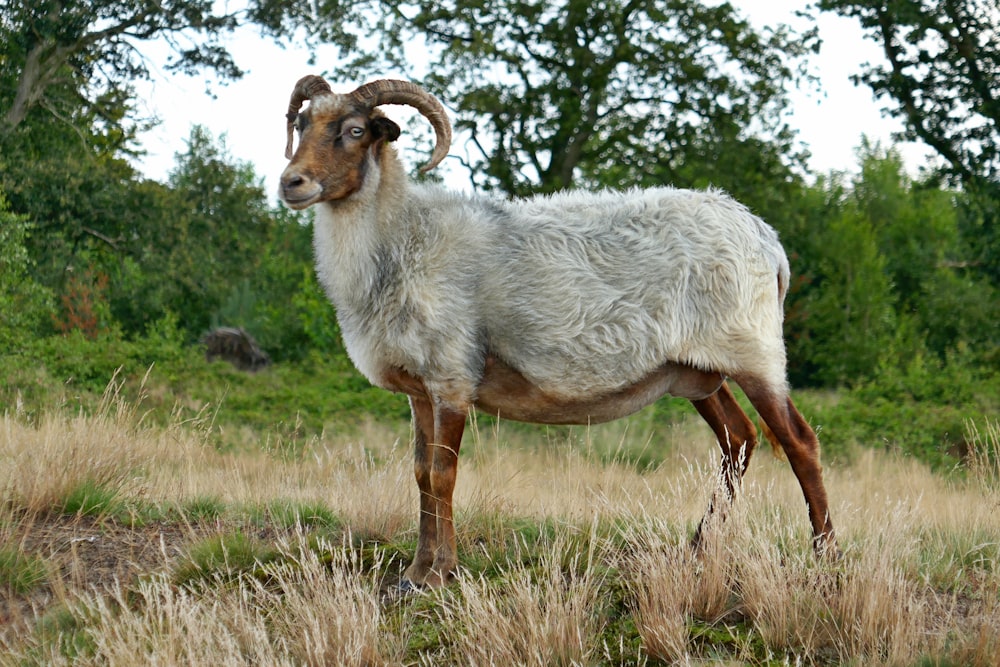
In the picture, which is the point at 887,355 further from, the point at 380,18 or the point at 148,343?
the point at 148,343

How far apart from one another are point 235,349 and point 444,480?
20788 millimetres

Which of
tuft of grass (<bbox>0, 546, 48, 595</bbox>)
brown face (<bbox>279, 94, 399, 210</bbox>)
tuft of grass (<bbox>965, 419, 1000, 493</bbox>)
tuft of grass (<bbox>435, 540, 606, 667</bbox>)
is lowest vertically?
tuft of grass (<bbox>0, 546, 48, 595</bbox>)

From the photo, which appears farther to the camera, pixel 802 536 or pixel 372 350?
pixel 802 536

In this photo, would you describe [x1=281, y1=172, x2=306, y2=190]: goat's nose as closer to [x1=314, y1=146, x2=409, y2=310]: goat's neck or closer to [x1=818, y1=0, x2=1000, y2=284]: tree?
[x1=314, y1=146, x2=409, y2=310]: goat's neck

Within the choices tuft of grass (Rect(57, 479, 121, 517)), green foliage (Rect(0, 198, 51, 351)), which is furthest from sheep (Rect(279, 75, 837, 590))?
green foliage (Rect(0, 198, 51, 351))

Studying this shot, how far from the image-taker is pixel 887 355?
25531 mm

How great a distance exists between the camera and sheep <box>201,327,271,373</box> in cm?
2565

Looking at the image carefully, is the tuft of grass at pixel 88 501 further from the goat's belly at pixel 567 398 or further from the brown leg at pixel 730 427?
the brown leg at pixel 730 427

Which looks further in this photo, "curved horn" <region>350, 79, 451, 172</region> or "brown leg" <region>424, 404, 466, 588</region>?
"curved horn" <region>350, 79, 451, 172</region>

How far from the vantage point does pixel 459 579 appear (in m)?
5.26

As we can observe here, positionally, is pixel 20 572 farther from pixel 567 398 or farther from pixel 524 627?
pixel 567 398

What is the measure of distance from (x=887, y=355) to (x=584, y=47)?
10.4 metres

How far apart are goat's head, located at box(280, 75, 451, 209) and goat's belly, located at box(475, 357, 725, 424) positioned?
1.32m

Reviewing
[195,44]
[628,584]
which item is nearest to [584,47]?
[195,44]
